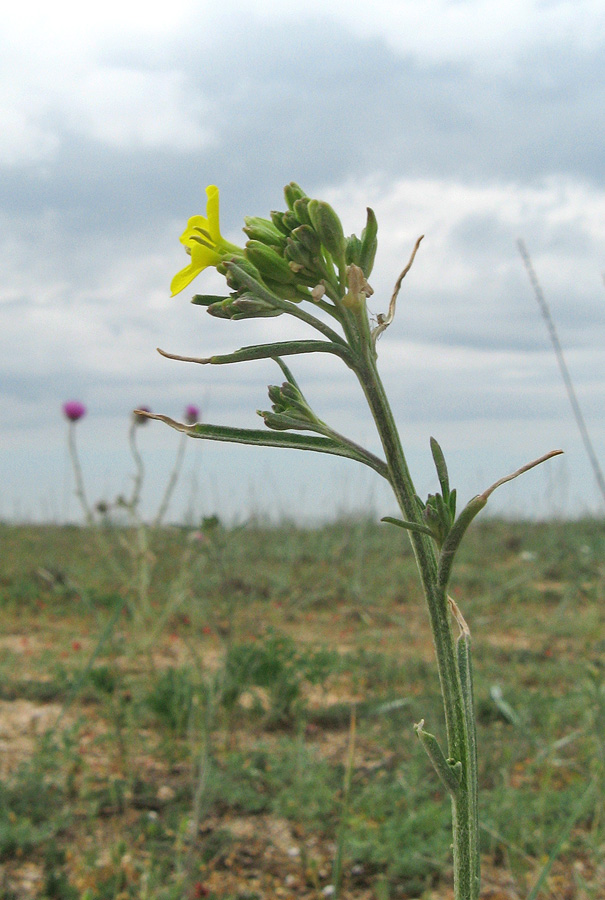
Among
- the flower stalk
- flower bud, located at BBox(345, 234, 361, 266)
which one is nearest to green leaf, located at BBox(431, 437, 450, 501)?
the flower stalk

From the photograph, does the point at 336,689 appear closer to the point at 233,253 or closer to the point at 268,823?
the point at 268,823

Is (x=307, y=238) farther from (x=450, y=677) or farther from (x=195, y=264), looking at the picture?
(x=450, y=677)

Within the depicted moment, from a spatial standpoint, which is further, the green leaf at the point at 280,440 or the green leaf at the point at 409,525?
the green leaf at the point at 280,440

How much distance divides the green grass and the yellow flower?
122 centimetres

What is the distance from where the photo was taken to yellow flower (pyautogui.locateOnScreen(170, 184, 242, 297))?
1.00m

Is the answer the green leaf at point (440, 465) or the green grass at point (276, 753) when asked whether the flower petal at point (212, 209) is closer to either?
the green leaf at point (440, 465)

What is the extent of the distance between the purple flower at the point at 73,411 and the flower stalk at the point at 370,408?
333cm

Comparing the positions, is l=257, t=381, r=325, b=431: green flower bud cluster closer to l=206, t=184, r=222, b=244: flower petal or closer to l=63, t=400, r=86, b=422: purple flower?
l=206, t=184, r=222, b=244: flower petal

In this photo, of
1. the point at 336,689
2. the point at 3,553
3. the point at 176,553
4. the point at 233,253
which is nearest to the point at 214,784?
the point at 336,689

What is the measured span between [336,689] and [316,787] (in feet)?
4.19

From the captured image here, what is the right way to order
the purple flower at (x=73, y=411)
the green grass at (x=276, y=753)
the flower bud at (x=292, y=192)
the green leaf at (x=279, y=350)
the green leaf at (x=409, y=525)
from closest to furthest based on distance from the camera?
1. the green leaf at (x=409, y=525)
2. the green leaf at (x=279, y=350)
3. the flower bud at (x=292, y=192)
4. the green grass at (x=276, y=753)
5. the purple flower at (x=73, y=411)

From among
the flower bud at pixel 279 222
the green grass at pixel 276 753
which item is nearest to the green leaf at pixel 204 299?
the flower bud at pixel 279 222

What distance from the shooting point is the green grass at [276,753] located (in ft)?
7.00

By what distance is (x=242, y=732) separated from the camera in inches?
122
